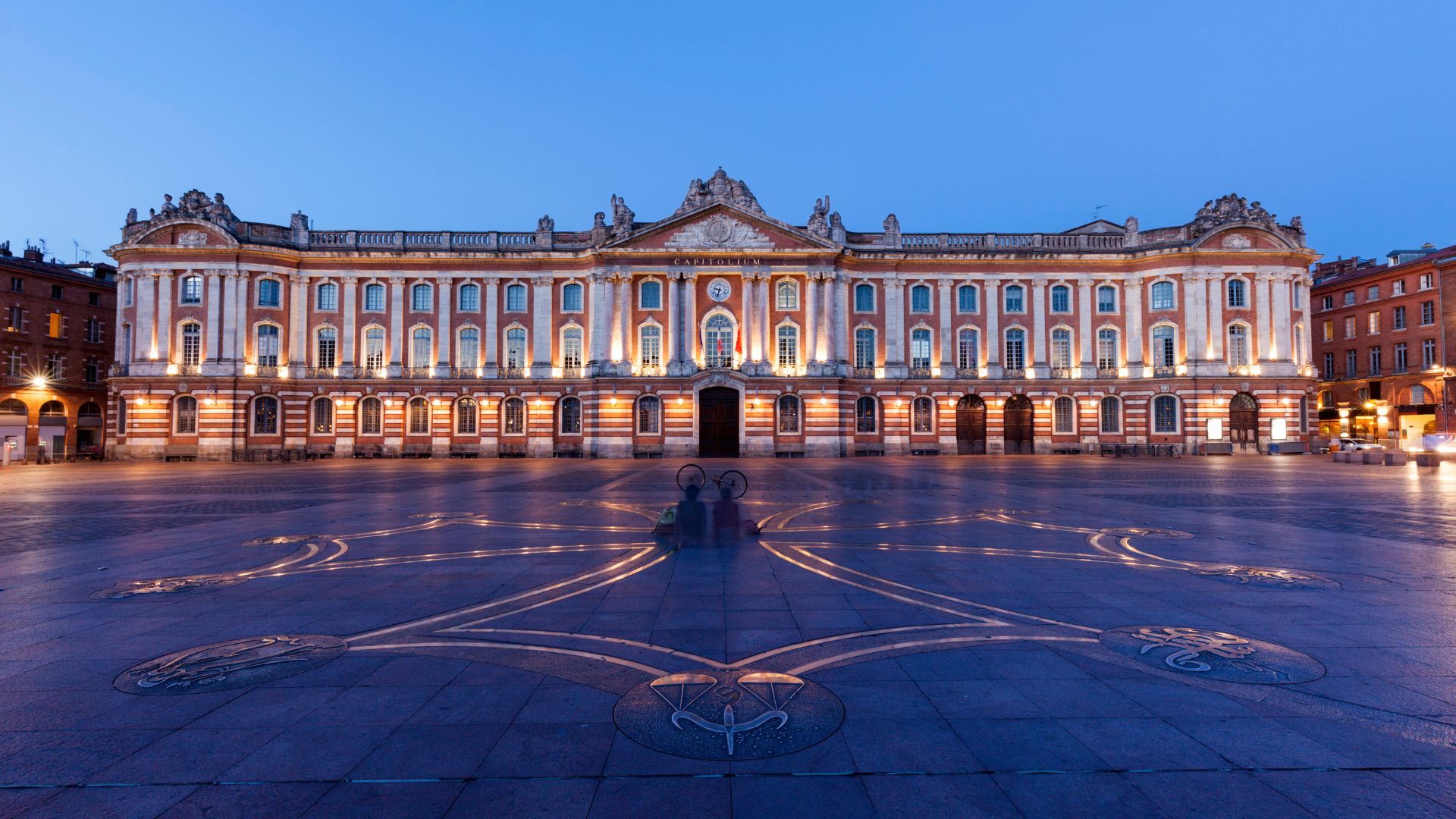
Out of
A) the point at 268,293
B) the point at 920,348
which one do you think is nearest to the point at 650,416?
the point at 920,348

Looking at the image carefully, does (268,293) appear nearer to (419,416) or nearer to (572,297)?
(419,416)

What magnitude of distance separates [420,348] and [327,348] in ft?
21.1

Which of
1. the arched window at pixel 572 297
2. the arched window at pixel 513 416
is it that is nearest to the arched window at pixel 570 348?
the arched window at pixel 572 297

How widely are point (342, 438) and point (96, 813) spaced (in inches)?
1936

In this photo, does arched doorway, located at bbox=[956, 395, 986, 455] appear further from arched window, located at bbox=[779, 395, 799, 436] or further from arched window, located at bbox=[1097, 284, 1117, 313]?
arched window, located at bbox=[779, 395, 799, 436]

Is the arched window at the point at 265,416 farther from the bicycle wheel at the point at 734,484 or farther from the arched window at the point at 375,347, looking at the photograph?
the bicycle wheel at the point at 734,484

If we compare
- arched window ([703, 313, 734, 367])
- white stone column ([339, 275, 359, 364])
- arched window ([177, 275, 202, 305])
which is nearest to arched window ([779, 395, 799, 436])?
arched window ([703, 313, 734, 367])

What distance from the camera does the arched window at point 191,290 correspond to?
1761 inches

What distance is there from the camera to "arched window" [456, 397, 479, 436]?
47.1 meters

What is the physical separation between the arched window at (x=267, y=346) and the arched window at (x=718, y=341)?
96.9 ft

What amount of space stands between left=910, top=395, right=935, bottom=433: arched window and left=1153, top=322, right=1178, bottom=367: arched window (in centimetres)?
1573

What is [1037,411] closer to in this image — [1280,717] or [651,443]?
[651,443]

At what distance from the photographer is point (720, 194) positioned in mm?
45000

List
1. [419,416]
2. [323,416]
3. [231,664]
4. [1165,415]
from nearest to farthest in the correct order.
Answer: [231,664]
[1165,415]
[323,416]
[419,416]
